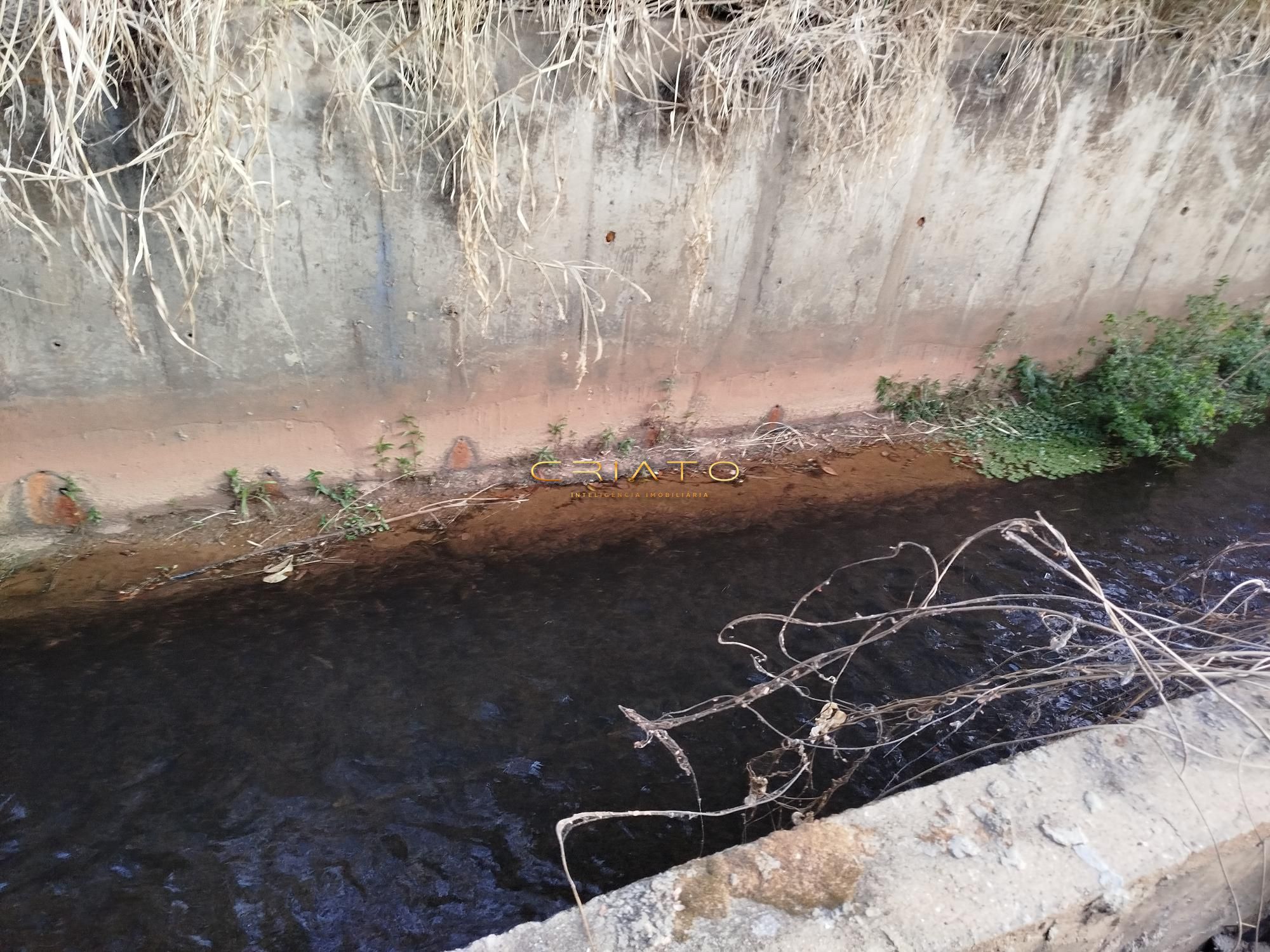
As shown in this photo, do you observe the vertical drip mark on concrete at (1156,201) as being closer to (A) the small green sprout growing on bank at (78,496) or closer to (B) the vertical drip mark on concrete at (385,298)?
(B) the vertical drip mark on concrete at (385,298)

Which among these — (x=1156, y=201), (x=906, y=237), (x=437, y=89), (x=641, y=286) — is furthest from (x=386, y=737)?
(x=1156, y=201)

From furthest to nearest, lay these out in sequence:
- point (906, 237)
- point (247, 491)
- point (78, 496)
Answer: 1. point (906, 237)
2. point (247, 491)
3. point (78, 496)

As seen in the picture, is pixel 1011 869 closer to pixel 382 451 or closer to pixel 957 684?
pixel 957 684

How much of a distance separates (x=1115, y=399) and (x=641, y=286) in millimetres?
3042

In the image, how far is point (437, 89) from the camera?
2.94 m

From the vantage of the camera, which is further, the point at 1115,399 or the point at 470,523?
the point at 1115,399

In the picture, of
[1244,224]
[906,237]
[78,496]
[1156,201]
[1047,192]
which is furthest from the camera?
[1244,224]

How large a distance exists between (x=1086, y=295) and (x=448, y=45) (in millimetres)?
4113

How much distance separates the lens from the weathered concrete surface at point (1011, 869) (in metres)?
1.58

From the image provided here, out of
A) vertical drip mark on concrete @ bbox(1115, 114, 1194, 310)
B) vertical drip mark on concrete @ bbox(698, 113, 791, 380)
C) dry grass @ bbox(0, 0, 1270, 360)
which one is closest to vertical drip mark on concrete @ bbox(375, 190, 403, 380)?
dry grass @ bbox(0, 0, 1270, 360)

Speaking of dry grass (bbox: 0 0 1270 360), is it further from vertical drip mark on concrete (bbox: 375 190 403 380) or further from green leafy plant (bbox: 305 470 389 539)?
green leafy plant (bbox: 305 470 389 539)

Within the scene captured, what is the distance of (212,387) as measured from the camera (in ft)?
10.8

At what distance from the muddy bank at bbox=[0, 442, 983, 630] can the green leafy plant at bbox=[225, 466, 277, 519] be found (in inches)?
1.2

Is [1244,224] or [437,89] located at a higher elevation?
[437,89]
